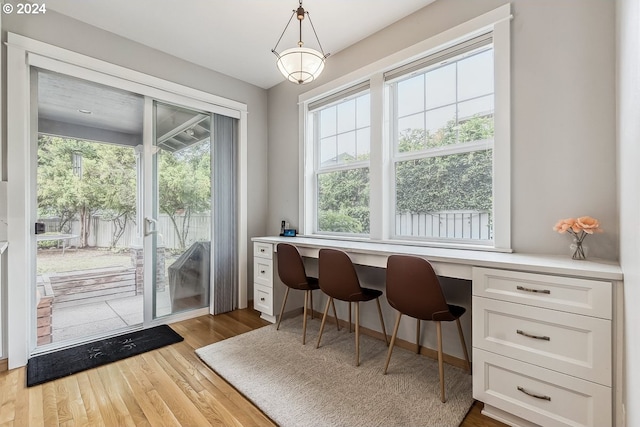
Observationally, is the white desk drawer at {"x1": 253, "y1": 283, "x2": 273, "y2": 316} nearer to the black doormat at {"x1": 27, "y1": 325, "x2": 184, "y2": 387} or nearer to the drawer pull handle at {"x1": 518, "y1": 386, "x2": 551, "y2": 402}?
the black doormat at {"x1": 27, "y1": 325, "x2": 184, "y2": 387}

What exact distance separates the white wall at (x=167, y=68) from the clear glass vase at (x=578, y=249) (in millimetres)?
3113

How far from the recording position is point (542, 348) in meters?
1.39

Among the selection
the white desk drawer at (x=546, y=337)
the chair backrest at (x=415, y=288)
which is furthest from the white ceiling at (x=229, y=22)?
the white desk drawer at (x=546, y=337)

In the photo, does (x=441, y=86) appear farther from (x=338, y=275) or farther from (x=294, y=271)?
(x=294, y=271)

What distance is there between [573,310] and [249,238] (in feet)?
10.3

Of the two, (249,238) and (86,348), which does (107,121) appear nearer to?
(249,238)

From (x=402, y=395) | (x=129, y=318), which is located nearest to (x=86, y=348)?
(x=129, y=318)

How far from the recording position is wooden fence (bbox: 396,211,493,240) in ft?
7.04

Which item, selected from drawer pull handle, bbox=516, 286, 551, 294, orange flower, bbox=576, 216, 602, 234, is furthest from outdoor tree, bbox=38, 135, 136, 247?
orange flower, bbox=576, 216, 602, 234

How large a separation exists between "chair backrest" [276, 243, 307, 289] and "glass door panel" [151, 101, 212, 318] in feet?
3.66

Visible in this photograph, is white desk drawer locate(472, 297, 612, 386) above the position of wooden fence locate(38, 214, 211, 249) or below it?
below

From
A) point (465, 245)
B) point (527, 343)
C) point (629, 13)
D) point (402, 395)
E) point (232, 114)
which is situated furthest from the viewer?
point (232, 114)

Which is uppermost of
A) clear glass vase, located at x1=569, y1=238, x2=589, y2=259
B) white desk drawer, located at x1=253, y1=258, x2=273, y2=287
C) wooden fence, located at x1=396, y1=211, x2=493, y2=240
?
wooden fence, located at x1=396, y1=211, x2=493, y2=240

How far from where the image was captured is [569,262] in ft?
4.83
